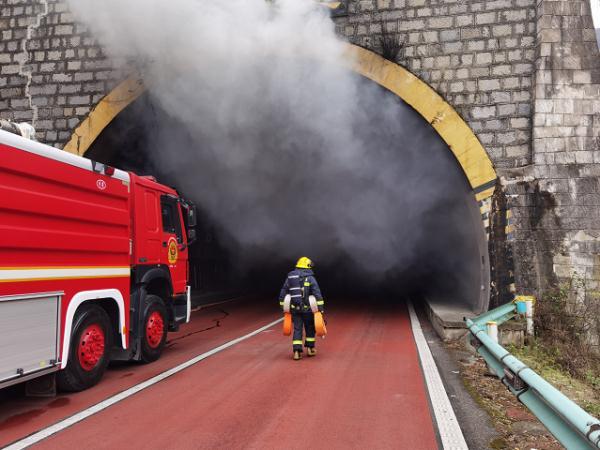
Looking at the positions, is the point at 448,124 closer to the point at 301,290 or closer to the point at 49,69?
the point at 301,290

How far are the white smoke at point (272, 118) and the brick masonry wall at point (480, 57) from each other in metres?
1.15

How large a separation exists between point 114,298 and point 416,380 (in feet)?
11.4

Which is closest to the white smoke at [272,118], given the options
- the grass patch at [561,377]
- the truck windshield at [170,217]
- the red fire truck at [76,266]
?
the truck windshield at [170,217]

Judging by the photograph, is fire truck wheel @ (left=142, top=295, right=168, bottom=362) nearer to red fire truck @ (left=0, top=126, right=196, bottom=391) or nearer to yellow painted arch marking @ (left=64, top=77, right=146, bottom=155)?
red fire truck @ (left=0, top=126, right=196, bottom=391)

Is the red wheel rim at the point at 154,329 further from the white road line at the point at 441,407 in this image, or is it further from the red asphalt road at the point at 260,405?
the white road line at the point at 441,407

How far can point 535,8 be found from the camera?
892 cm

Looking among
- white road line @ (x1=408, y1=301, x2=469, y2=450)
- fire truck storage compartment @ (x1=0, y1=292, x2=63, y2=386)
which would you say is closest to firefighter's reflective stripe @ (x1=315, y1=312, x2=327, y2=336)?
white road line @ (x1=408, y1=301, x2=469, y2=450)

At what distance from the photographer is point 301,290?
22.2 feet

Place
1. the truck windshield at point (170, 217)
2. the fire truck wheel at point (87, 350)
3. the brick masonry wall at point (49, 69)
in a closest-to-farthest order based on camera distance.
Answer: the fire truck wheel at point (87, 350)
the truck windshield at point (170, 217)
the brick masonry wall at point (49, 69)

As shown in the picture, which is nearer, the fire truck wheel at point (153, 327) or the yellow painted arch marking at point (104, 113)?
the fire truck wheel at point (153, 327)

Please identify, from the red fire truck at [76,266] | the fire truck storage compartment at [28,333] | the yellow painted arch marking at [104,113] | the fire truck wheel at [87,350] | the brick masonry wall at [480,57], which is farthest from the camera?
the yellow painted arch marking at [104,113]

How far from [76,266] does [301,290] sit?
2970mm

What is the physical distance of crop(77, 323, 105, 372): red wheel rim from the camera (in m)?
5.05

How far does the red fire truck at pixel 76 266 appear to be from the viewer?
4.08 m
